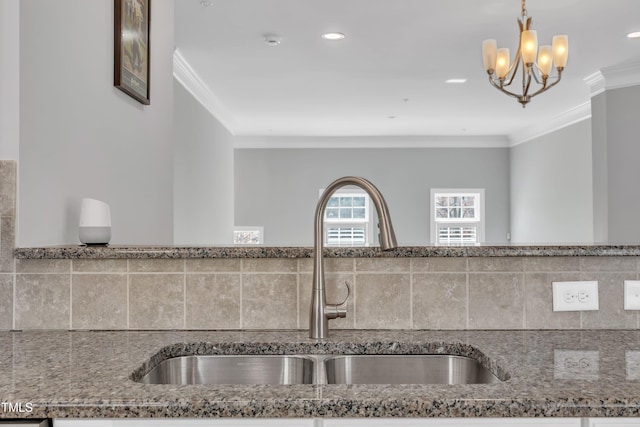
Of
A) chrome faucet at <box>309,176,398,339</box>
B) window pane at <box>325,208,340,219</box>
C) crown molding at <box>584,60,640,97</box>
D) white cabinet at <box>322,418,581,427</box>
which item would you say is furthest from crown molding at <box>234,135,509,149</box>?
white cabinet at <box>322,418,581,427</box>

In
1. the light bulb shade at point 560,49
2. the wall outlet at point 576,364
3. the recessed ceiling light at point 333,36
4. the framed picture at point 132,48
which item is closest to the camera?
the wall outlet at point 576,364

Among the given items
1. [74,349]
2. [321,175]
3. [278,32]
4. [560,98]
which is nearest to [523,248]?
[74,349]

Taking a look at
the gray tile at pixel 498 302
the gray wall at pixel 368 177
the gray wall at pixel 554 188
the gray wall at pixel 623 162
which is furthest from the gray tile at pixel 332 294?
the gray wall at pixel 368 177

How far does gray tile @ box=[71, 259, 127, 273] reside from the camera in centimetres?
140

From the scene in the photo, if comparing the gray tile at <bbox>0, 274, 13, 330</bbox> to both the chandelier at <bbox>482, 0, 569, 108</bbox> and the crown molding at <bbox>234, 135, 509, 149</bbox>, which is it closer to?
the chandelier at <bbox>482, 0, 569, 108</bbox>

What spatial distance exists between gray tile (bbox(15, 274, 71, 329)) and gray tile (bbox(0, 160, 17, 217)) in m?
0.16

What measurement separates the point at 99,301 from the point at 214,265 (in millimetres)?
297

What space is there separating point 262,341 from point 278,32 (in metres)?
3.08

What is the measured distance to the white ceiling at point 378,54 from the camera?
11.7 ft

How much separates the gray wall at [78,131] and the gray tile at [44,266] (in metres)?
0.05

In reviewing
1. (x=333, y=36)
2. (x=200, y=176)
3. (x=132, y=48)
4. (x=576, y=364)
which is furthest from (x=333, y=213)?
(x=576, y=364)

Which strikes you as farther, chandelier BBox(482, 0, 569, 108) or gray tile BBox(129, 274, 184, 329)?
chandelier BBox(482, 0, 569, 108)

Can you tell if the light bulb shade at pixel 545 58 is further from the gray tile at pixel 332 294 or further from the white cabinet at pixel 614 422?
the white cabinet at pixel 614 422

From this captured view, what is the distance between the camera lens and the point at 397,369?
1281 millimetres
